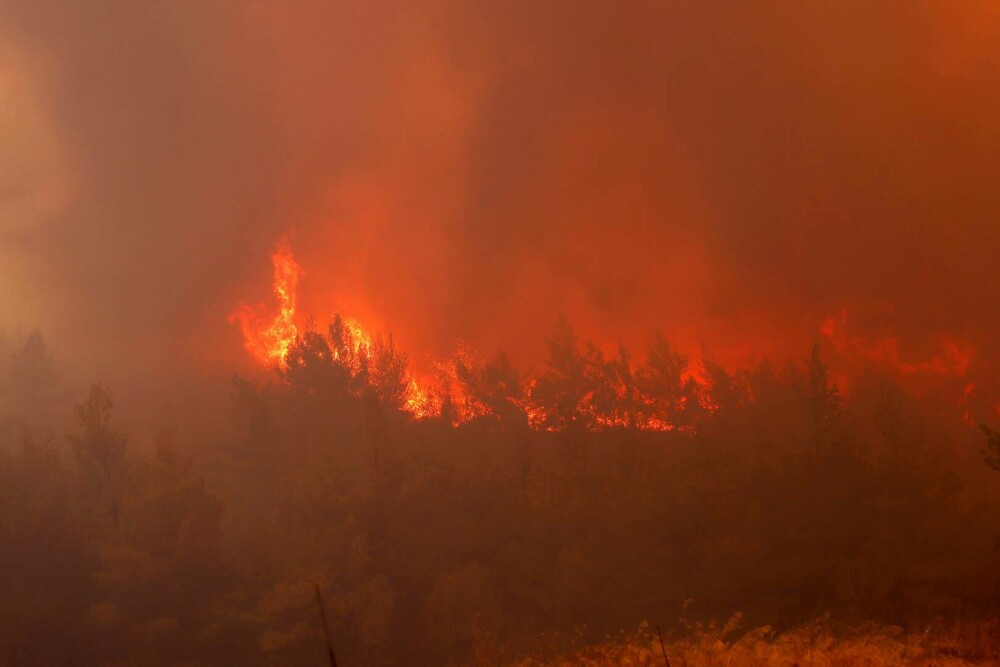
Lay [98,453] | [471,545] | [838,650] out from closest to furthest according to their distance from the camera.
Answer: [838,650] < [471,545] < [98,453]

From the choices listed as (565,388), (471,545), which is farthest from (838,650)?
(565,388)

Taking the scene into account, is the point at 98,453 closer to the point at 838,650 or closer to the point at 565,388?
the point at 565,388

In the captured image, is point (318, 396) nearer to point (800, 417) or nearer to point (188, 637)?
point (188, 637)

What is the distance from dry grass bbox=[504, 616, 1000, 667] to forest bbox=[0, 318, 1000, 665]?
5.72 meters

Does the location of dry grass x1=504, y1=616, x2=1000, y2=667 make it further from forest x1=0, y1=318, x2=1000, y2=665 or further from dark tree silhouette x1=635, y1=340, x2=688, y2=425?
dark tree silhouette x1=635, y1=340, x2=688, y2=425

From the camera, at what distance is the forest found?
32875 mm

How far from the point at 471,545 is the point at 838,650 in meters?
25.3

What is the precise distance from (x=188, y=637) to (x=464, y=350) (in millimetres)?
55226

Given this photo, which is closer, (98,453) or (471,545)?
(471,545)

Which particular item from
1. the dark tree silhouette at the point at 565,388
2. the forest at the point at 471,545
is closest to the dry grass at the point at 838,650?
the forest at the point at 471,545

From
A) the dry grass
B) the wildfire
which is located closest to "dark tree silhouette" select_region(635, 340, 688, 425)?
the wildfire

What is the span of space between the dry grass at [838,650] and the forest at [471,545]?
572 cm

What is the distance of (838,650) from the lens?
57.2 ft

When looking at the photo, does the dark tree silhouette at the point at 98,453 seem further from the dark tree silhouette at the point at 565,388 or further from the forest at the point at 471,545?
the dark tree silhouette at the point at 565,388
